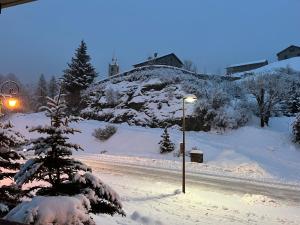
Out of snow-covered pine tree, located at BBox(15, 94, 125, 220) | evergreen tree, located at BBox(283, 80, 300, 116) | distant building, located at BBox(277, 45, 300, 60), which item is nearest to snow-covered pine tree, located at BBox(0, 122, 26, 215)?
snow-covered pine tree, located at BBox(15, 94, 125, 220)

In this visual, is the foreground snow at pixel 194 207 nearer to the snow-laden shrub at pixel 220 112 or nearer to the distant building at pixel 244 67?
the snow-laden shrub at pixel 220 112

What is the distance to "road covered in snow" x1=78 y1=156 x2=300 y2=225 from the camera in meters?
16.0

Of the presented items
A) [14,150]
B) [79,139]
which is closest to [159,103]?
[79,139]

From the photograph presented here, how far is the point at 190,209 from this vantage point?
57.5ft

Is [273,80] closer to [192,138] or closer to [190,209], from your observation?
[192,138]

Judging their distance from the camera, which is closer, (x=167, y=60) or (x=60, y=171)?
(x=60, y=171)

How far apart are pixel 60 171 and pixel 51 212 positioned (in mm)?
2513

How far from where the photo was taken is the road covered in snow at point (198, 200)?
16.0 m

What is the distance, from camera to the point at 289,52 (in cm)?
8038

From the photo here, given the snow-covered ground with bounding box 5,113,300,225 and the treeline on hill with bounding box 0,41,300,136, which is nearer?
the snow-covered ground with bounding box 5,113,300,225

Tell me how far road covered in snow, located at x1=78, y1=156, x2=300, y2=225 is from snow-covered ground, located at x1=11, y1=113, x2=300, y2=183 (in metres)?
3.43

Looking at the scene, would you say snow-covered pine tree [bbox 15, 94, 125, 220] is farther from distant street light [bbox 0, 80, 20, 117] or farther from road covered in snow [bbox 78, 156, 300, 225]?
distant street light [bbox 0, 80, 20, 117]

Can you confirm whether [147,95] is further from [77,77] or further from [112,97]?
[77,77]

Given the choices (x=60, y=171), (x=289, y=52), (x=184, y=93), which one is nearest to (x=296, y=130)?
(x=184, y=93)
